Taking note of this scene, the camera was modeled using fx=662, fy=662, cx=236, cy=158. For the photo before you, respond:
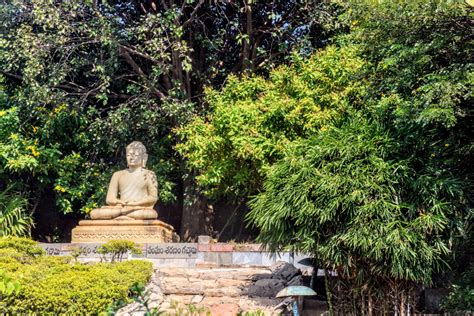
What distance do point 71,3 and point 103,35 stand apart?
1044 millimetres

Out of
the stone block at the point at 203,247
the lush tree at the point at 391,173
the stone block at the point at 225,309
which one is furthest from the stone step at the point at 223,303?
the stone block at the point at 203,247

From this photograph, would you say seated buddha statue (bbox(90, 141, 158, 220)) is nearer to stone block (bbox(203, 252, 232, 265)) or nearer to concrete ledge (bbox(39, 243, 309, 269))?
concrete ledge (bbox(39, 243, 309, 269))

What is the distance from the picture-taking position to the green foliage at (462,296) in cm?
841

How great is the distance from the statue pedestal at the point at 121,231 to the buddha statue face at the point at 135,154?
67.8 inches

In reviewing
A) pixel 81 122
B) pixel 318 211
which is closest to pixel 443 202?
pixel 318 211

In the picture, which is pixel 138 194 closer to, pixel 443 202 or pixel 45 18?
pixel 45 18

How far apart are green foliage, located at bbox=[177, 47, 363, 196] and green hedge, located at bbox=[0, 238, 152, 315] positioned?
14.8 feet

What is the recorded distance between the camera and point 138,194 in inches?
570

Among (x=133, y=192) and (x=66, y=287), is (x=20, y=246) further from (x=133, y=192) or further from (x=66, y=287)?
(x=133, y=192)

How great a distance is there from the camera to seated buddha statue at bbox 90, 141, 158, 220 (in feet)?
45.2

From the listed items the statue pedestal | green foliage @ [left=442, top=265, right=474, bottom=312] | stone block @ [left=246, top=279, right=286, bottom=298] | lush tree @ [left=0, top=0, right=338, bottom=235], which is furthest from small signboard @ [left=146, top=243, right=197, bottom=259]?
green foliage @ [left=442, top=265, right=474, bottom=312]

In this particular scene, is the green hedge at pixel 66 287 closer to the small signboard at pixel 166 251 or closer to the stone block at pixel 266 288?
the stone block at pixel 266 288

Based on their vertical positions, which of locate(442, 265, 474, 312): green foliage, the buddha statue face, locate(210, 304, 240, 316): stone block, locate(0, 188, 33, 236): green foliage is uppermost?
the buddha statue face

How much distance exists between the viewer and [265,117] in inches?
514
